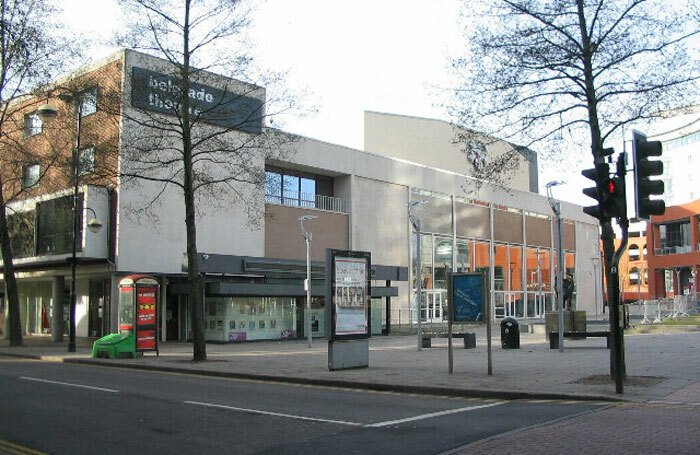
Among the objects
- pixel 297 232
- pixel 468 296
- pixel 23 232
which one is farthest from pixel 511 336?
pixel 23 232

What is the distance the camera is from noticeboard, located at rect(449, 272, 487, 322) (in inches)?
600

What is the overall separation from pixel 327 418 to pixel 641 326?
95.4 feet

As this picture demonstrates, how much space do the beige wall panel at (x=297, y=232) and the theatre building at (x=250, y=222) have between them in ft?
0.29

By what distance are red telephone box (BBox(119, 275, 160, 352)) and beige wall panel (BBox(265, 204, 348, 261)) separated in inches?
528

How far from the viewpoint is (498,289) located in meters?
55.6

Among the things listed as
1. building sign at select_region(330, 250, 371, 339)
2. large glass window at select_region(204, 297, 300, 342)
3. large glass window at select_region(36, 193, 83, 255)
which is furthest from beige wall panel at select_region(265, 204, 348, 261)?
building sign at select_region(330, 250, 371, 339)

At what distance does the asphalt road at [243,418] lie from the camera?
25.8 feet

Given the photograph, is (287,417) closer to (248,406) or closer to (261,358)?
(248,406)

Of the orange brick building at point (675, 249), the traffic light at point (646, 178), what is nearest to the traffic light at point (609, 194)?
the traffic light at point (646, 178)

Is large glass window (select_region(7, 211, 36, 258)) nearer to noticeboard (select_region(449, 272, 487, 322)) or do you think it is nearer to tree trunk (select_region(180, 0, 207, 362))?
tree trunk (select_region(180, 0, 207, 362))

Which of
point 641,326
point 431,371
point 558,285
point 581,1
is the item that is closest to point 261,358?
point 431,371

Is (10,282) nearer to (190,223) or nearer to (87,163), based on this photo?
(87,163)

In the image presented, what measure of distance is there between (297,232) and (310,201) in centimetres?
316

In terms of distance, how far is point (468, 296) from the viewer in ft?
51.1
